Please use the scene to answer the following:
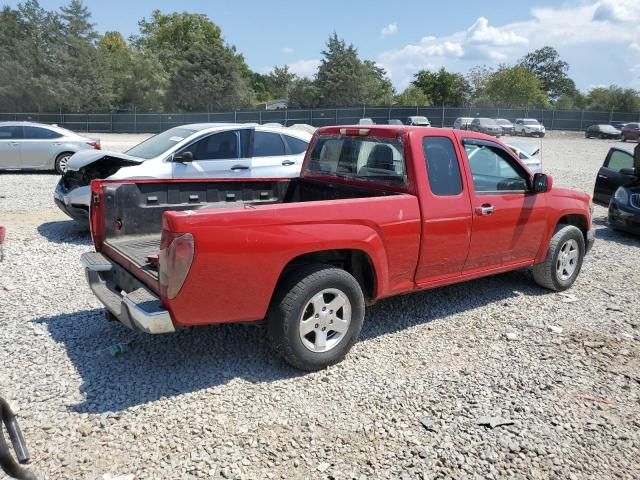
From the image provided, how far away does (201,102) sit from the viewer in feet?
201

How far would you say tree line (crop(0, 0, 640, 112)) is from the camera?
178 feet

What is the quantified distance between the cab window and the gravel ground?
1.25m

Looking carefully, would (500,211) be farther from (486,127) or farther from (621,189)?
(486,127)

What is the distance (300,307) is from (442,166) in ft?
6.19

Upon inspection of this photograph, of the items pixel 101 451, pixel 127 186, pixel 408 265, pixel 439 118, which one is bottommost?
pixel 101 451

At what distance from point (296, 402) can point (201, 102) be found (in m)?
61.5

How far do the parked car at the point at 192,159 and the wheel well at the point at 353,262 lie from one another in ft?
13.6

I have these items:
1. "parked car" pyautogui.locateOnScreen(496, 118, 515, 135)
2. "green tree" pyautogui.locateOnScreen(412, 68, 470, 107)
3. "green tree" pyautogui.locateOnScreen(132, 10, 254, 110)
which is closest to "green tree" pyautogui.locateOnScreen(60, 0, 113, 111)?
"green tree" pyautogui.locateOnScreen(132, 10, 254, 110)

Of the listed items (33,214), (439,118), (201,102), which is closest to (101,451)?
(33,214)

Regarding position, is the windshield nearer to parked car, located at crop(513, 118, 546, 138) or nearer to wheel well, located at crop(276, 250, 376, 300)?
wheel well, located at crop(276, 250, 376, 300)

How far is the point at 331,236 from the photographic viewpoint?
3.84 metres

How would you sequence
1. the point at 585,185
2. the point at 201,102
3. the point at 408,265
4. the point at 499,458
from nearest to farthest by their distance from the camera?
the point at 499,458, the point at 408,265, the point at 585,185, the point at 201,102

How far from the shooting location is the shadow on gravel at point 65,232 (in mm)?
7770

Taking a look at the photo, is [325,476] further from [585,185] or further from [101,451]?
[585,185]
